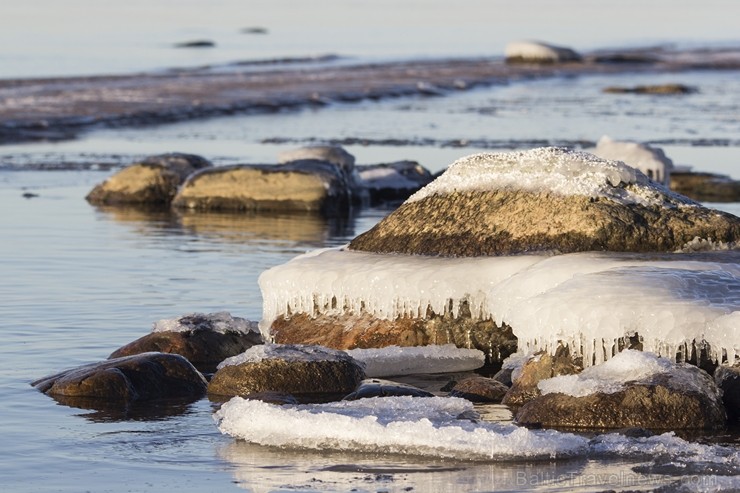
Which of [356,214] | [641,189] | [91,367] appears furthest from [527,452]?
[356,214]

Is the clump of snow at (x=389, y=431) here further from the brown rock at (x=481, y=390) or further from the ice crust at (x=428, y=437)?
the brown rock at (x=481, y=390)

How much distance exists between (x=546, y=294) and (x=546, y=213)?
1770 mm

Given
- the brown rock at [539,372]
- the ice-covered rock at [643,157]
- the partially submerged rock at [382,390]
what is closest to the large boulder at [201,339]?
the partially submerged rock at [382,390]

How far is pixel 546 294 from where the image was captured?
1076cm

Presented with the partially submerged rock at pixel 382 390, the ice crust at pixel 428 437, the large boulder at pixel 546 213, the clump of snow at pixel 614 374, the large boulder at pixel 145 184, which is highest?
the large boulder at pixel 546 213

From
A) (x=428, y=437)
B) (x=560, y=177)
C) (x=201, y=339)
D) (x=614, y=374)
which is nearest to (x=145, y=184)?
(x=201, y=339)

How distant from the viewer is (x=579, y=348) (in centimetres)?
1048

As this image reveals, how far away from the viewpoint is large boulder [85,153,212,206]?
23719 millimetres

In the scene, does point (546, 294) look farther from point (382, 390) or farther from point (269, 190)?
point (269, 190)

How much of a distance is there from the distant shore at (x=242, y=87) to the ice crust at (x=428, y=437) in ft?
83.7

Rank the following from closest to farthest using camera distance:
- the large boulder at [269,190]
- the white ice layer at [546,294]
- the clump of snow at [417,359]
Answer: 1. the white ice layer at [546,294]
2. the clump of snow at [417,359]
3. the large boulder at [269,190]

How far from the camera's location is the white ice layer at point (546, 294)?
10281 mm

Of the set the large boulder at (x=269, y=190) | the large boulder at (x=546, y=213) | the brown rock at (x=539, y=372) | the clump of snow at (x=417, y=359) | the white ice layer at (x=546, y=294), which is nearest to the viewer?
the white ice layer at (x=546, y=294)

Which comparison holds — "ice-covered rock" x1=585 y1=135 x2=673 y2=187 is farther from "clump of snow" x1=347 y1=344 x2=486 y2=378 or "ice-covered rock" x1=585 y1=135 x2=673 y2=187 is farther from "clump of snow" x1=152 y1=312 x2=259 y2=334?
"clump of snow" x1=347 y1=344 x2=486 y2=378
